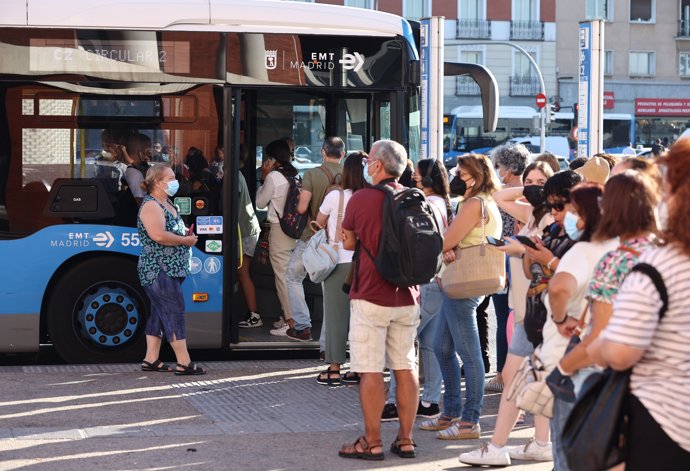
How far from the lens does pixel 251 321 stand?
35.7 ft

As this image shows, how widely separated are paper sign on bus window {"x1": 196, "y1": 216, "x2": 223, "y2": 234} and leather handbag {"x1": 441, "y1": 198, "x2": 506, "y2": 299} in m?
3.12

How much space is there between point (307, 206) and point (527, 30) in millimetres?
50753

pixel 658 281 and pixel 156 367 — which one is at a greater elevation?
pixel 658 281

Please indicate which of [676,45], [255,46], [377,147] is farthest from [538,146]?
[377,147]

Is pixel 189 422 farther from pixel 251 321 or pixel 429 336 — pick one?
pixel 251 321

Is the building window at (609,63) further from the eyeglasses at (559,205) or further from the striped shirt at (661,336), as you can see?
the striped shirt at (661,336)

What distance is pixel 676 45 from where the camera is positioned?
198 ft

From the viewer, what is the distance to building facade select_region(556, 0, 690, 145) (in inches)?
2282

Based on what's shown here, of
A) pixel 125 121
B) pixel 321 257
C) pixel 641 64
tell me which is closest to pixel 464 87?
pixel 641 64

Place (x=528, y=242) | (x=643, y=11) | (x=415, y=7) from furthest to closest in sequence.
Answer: (x=643, y=11), (x=415, y=7), (x=528, y=242)

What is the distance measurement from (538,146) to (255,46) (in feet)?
124

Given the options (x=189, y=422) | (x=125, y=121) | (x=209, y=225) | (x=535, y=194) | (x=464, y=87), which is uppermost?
(x=464, y=87)

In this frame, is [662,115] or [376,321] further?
[662,115]

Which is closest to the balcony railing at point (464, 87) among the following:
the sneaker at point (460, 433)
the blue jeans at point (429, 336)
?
the blue jeans at point (429, 336)
